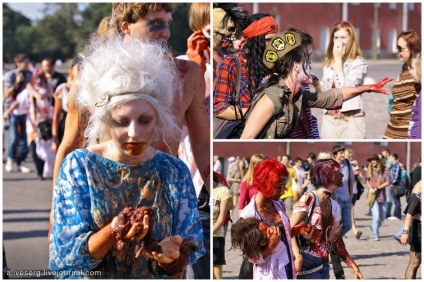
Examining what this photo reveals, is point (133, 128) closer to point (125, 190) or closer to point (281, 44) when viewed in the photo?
point (125, 190)

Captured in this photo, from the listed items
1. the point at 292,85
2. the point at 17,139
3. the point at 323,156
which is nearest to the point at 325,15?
the point at 323,156

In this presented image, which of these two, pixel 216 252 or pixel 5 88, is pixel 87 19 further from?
pixel 216 252

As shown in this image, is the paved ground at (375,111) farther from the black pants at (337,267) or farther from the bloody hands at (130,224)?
the bloody hands at (130,224)

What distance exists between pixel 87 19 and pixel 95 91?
3010 centimetres

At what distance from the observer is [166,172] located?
4273 millimetres

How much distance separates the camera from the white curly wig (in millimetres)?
4270

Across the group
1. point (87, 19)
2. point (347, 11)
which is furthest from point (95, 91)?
point (87, 19)

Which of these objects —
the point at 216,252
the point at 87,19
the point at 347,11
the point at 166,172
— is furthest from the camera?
the point at 87,19

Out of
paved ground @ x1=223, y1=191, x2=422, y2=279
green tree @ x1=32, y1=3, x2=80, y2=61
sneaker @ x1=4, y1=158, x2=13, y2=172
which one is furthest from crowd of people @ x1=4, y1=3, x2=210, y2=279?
green tree @ x1=32, y1=3, x2=80, y2=61

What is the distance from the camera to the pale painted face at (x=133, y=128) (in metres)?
4.18

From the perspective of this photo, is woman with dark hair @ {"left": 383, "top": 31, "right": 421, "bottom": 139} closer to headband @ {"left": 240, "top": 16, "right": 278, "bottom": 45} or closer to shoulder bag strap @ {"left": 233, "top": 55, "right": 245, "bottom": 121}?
headband @ {"left": 240, "top": 16, "right": 278, "bottom": 45}

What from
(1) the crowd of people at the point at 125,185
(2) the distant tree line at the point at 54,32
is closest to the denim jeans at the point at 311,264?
(1) the crowd of people at the point at 125,185

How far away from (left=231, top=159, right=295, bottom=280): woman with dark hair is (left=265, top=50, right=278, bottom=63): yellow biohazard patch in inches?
23.2

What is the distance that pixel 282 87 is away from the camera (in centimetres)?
591
